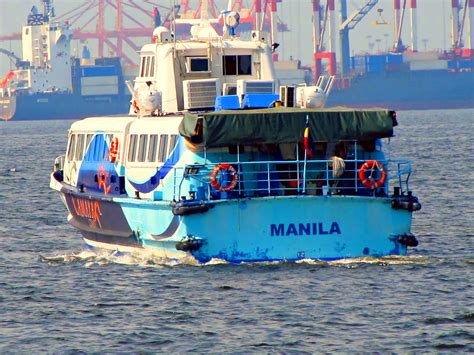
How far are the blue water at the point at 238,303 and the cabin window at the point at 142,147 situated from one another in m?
2.27

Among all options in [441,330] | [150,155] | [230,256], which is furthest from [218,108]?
[441,330]

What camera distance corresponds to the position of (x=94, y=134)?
3131 centimetres

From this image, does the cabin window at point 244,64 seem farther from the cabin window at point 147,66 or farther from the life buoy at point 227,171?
the life buoy at point 227,171

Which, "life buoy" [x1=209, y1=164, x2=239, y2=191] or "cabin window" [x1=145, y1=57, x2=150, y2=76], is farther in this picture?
"cabin window" [x1=145, y1=57, x2=150, y2=76]

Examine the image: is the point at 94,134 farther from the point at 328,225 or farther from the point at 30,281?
the point at 328,225

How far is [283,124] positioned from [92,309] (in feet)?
18.9

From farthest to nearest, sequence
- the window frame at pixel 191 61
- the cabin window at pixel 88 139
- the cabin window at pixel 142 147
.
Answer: the cabin window at pixel 88 139 < the window frame at pixel 191 61 < the cabin window at pixel 142 147

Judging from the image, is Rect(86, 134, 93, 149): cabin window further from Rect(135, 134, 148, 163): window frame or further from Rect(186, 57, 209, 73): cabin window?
Rect(135, 134, 148, 163): window frame

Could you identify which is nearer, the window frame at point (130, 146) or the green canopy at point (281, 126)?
the green canopy at point (281, 126)

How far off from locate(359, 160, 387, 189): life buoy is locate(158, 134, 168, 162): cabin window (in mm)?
4171

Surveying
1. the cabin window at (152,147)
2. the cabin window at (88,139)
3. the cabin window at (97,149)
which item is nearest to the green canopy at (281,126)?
the cabin window at (152,147)

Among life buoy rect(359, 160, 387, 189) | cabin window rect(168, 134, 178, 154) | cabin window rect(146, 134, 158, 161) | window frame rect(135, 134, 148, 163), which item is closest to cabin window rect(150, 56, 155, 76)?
window frame rect(135, 134, 148, 163)

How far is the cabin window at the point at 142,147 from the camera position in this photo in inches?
1108

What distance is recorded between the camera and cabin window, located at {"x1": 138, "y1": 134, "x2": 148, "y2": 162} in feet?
92.3
